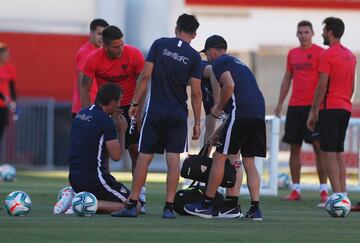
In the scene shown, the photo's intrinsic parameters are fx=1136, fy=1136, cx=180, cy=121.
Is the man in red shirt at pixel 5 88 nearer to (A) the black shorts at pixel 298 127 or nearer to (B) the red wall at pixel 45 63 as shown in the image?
(B) the red wall at pixel 45 63

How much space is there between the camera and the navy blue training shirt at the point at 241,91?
12289mm

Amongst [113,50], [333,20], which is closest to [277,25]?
[333,20]

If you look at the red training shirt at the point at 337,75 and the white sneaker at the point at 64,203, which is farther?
the red training shirt at the point at 337,75

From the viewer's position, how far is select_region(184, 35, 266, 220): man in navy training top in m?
12.3

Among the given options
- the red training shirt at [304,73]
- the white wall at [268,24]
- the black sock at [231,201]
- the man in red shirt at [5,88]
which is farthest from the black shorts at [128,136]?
the white wall at [268,24]

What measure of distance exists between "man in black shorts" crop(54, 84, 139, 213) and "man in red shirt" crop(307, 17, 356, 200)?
10.3 feet

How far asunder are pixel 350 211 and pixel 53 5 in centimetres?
1366

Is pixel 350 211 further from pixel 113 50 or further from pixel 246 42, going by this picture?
pixel 246 42

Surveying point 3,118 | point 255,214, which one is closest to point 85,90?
point 255,214

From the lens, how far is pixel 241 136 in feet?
40.5

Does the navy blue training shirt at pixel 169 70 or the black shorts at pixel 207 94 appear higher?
the navy blue training shirt at pixel 169 70

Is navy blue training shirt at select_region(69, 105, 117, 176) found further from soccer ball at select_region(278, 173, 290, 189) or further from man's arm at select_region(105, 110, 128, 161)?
soccer ball at select_region(278, 173, 290, 189)

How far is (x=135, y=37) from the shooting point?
84.5ft

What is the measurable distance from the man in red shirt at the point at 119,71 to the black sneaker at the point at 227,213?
982mm
